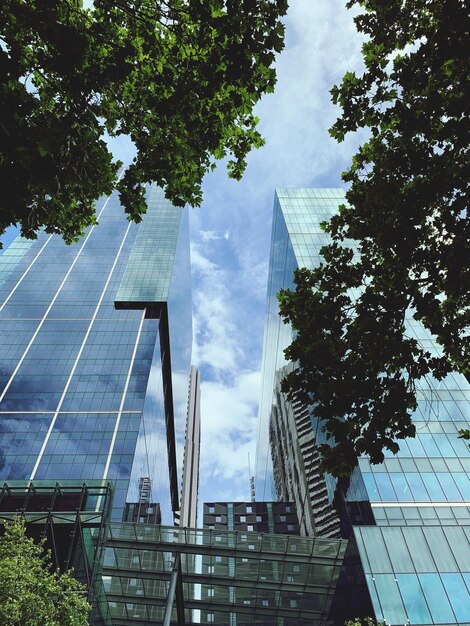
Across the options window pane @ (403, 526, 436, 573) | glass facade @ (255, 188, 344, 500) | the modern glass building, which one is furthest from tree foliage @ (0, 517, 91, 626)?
glass facade @ (255, 188, 344, 500)

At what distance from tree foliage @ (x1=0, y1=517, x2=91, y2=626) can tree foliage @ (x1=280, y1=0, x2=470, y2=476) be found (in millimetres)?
12370

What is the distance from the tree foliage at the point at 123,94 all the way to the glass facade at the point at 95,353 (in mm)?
45771

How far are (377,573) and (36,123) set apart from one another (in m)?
26.9

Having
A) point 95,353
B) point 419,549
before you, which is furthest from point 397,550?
point 95,353

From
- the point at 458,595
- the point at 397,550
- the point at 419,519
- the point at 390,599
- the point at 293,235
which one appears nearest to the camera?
the point at 390,599

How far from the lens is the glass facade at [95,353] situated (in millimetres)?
53594

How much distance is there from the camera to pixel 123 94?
8.76 metres

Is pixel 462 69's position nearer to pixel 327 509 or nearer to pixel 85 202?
pixel 85 202

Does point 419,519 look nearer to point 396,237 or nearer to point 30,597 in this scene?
point 30,597

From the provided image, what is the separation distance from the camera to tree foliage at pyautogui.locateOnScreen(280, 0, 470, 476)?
283 inches

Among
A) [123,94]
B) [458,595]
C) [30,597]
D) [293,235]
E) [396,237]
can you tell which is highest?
[293,235]

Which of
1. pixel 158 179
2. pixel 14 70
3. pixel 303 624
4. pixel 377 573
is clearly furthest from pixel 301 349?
pixel 303 624

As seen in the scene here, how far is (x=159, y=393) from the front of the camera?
76438mm

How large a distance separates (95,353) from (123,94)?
6254 centimetres
